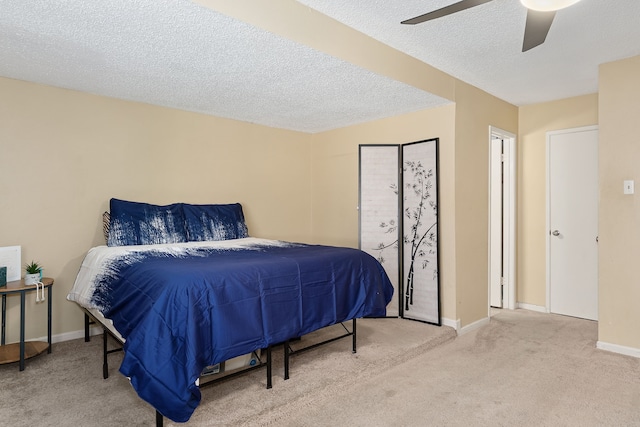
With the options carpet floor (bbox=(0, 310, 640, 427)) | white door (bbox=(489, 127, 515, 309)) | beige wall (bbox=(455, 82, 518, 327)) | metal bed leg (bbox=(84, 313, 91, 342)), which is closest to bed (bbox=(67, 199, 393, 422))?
metal bed leg (bbox=(84, 313, 91, 342))

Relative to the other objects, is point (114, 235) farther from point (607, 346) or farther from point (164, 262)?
point (607, 346)

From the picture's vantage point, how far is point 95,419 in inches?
82.7

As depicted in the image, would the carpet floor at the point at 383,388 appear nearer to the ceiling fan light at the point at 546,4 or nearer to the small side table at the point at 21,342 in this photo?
the small side table at the point at 21,342

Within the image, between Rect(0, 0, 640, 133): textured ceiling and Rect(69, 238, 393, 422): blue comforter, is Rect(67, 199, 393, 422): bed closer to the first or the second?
Rect(69, 238, 393, 422): blue comforter

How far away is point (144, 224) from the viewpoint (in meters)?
3.38

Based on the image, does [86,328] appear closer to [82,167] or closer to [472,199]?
[82,167]

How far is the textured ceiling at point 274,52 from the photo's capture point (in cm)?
216

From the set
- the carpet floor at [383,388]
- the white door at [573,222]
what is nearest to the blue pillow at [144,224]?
the carpet floor at [383,388]

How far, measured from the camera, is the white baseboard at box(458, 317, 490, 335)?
3723mm

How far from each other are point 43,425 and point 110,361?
0.84 metres

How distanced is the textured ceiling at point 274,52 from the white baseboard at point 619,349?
7.98 feet

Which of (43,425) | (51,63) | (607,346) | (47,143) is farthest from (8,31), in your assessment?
(607,346)

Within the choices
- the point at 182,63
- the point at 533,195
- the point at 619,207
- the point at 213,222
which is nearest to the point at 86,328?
the point at 213,222

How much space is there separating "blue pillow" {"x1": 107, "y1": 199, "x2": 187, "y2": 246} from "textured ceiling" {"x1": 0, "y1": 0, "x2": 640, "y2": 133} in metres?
1.03
